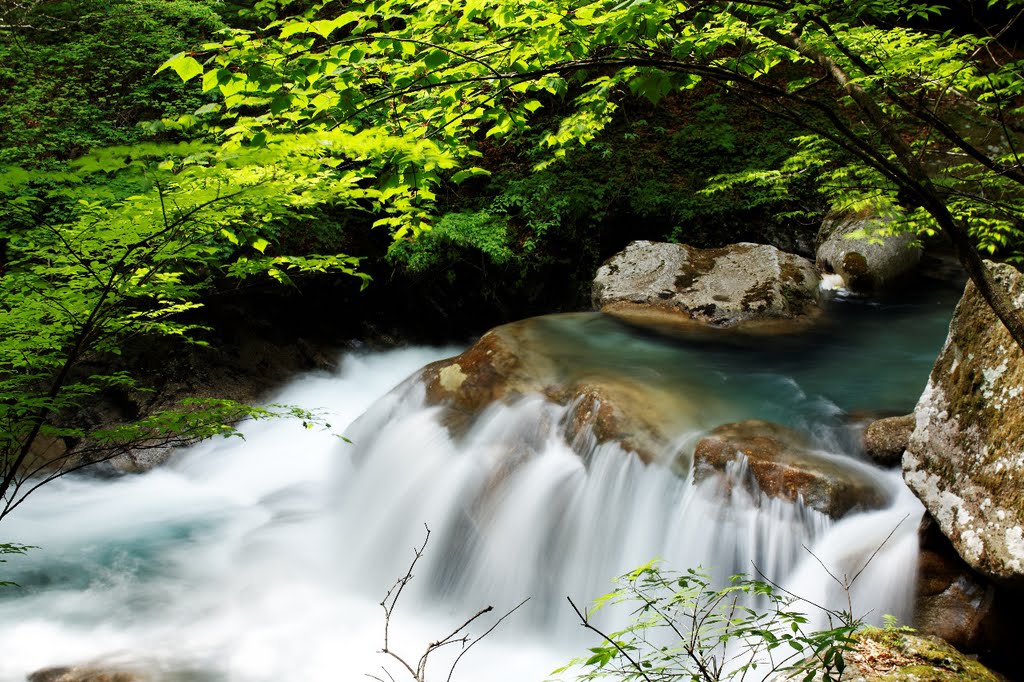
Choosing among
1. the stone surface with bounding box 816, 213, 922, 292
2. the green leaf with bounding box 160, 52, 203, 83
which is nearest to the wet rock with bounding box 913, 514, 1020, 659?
the green leaf with bounding box 160, 52, 203, 83

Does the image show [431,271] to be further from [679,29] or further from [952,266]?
[952,266]

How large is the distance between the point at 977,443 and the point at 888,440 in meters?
1.22

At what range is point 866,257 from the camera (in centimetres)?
952

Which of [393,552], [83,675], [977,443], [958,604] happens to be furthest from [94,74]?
[958,604]

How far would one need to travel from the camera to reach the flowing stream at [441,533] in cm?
459

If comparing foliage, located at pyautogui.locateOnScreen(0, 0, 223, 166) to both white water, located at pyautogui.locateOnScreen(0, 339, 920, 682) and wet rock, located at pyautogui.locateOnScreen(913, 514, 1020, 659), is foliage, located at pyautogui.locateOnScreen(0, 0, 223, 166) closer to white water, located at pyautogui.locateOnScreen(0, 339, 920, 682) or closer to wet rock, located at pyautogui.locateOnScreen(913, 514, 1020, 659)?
white water, located at pyautogui.locateOnScreen(0, 339, 920, 682)

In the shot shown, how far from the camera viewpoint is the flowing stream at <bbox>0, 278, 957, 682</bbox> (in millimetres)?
4590

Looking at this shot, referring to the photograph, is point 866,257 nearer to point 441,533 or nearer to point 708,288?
point 708,288

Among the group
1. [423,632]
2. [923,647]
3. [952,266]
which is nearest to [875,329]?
[952,266]

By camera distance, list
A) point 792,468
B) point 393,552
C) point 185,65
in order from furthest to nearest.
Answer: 1. point 393,552
2. point 792,468
3. point 185,65

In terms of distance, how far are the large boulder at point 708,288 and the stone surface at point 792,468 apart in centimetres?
309

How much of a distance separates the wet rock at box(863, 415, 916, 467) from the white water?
29 cm

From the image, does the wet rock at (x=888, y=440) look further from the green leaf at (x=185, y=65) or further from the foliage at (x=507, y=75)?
the green leaf at (x=185, y=65)

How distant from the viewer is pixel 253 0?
11.7 meters
